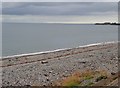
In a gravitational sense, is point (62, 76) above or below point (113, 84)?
below

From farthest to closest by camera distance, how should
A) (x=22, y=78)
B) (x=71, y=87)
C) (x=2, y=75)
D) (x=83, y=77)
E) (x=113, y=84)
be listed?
(x=2, y=75)
(x=22, y=78)
(x=83, y=77)
(x=71, y=87)
(x=113, y=84)

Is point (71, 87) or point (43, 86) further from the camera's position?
point (43, 86)

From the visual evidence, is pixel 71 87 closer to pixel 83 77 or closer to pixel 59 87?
pixel 59 87

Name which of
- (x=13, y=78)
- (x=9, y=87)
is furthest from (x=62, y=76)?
(x=9, y=87)

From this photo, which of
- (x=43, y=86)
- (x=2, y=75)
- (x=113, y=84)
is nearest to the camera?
(x=113, y=84)

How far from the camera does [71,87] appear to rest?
63.5 ft

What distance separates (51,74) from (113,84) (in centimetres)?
879

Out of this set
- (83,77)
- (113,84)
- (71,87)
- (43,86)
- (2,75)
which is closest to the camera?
(113,84)

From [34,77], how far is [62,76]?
1.96 meters

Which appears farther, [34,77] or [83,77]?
[34,77]

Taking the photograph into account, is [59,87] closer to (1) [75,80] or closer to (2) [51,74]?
(1) [75,80]

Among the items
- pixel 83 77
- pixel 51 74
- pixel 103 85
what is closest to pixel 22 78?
pixel 51 74

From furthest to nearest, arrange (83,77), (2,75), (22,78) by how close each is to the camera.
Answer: (2,75)
(22,78)
(83,77)

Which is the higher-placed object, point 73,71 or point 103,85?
point 103,85
